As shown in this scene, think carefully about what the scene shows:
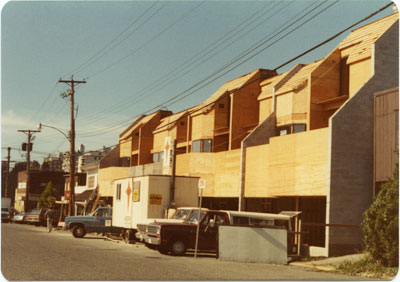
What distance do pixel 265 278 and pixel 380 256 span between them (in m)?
4.55

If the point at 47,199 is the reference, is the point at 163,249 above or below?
below

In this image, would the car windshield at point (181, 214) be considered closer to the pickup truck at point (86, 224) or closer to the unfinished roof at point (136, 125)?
the pickup truck at point (86, 224)

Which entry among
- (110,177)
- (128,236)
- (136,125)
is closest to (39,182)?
(136,125)

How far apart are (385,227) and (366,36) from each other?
12759 mm

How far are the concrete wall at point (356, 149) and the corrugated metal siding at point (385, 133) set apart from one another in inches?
27.2

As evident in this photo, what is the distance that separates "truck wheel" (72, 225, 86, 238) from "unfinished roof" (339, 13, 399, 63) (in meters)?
17.1

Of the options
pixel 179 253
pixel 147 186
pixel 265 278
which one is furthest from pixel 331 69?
pixel 265 278

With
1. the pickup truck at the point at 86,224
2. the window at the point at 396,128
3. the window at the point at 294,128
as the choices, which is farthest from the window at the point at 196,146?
the window at the point at 396,128

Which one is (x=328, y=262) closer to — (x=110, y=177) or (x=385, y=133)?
(x=385, y=133)

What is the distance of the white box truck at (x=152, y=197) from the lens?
28.5m

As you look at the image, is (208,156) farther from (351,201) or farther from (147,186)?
(351,201)

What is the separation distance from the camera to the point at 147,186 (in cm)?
2880

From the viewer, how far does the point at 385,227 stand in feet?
61.1

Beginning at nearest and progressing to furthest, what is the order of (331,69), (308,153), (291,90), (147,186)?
(308,153) → (147,186) → (331,69) → (291,90)
